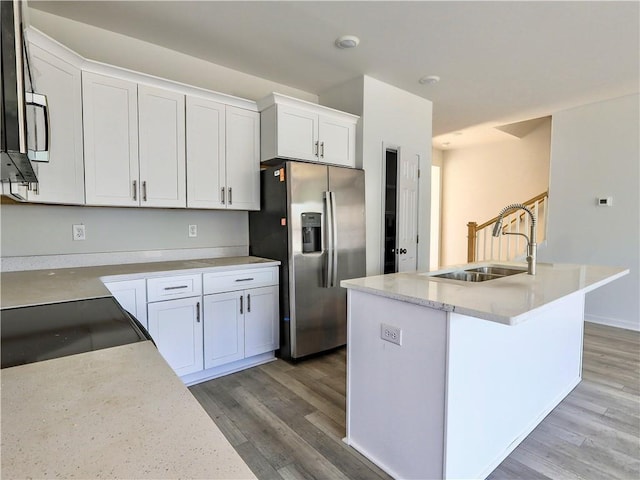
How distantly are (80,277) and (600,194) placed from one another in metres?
5.32

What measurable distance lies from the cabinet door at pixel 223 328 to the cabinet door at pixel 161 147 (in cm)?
83

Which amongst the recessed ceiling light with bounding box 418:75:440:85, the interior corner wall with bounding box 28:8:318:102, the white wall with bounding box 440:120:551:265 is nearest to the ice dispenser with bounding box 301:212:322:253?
the interior corner wall with bounding box 28:8:318:102

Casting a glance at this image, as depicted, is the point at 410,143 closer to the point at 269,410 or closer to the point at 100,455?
the point at 269,410

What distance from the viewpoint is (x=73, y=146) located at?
2266 mm

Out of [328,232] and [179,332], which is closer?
[179,332]

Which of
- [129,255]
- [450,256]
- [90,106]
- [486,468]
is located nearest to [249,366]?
[129,255]

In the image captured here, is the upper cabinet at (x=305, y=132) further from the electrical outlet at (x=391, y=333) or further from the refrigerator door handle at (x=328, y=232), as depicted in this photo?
the electrical outlet at (x=391, y=333)

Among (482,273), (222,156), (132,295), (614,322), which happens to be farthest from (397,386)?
(614,322)

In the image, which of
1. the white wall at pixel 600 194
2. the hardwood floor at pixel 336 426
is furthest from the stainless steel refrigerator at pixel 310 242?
the white wall at pixel 600 194

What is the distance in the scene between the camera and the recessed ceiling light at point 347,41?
2705 millimetres

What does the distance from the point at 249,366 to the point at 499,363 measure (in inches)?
77.2

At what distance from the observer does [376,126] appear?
3.62 meters

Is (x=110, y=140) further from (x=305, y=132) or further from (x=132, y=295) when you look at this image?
(x=305, y=132)

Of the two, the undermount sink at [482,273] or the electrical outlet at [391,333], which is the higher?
the undermount sink at [482,273]
